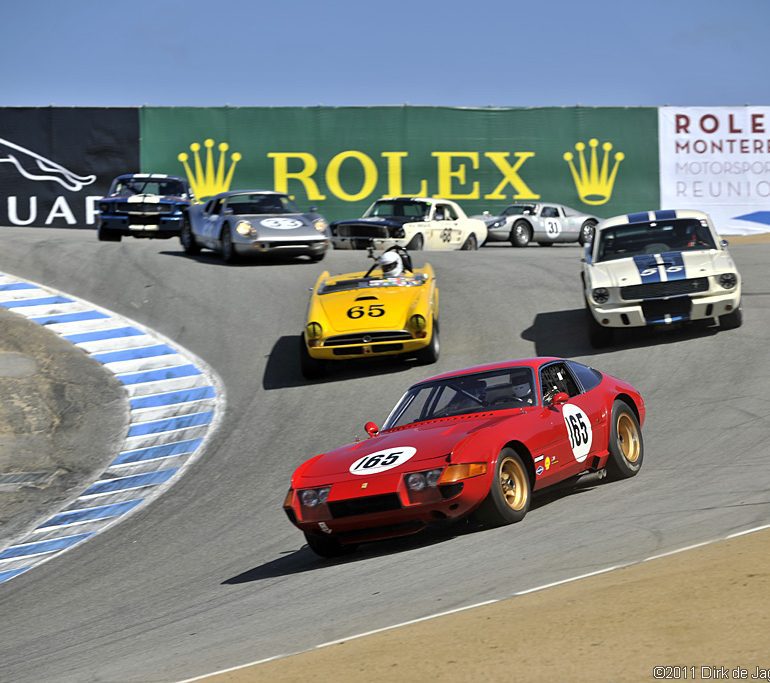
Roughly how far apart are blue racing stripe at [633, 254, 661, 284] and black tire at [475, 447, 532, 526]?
741 cm

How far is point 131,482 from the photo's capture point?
11594mm

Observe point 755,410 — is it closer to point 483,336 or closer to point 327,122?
point 483,336

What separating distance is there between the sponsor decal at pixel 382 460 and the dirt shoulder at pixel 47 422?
4.06 meters

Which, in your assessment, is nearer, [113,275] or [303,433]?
[303,433]

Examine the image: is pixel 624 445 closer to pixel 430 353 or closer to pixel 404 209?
Answer: pixel 430 353

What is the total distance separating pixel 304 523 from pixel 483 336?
888cm

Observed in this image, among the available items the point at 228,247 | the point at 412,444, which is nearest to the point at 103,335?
the point at 228,247

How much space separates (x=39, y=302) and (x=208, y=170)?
14.2 metres

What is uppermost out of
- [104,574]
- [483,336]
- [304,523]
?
[483,336]

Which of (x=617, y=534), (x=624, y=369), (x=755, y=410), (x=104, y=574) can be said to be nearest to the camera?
(x=617, y=534)

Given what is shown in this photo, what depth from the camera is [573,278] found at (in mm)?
20000

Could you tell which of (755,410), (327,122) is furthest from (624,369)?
(327,122)

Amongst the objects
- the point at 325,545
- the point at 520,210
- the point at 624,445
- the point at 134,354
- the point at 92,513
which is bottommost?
the point at 92,513

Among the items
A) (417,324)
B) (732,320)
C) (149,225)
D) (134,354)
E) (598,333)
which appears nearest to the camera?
(417,324)
